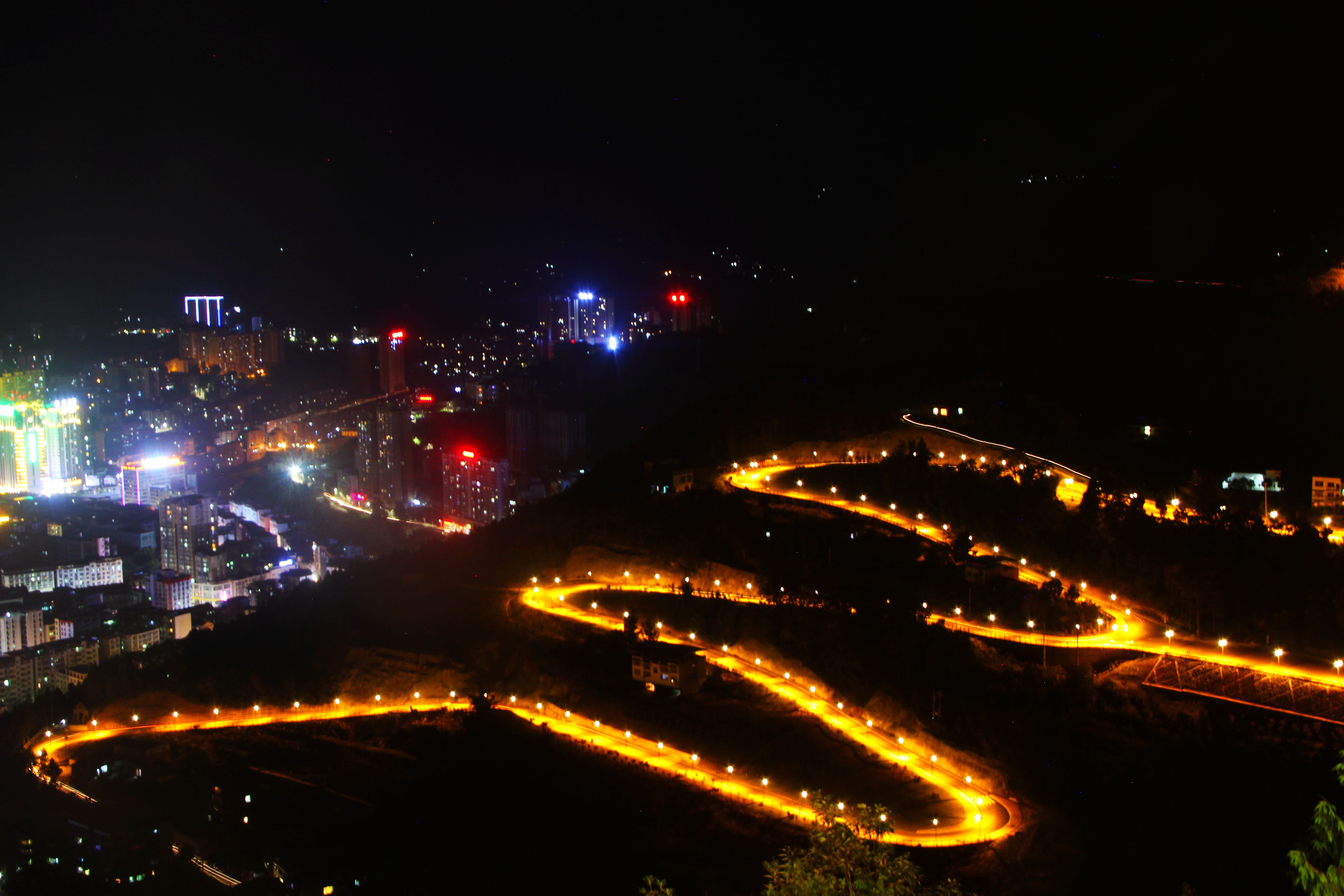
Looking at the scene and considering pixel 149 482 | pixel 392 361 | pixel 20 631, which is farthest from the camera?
pixel 392 361

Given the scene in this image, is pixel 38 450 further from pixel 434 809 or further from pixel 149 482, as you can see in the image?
pixel 434 809

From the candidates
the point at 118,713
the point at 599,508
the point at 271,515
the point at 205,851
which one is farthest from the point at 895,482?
the point at 271,515

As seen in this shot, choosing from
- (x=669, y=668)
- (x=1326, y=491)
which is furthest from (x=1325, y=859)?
(x=1326, y=491)

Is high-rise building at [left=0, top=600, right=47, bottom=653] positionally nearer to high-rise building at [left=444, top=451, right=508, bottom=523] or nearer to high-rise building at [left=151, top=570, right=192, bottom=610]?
high-rise building at [left=151, top=570, right=192, bottom=610]

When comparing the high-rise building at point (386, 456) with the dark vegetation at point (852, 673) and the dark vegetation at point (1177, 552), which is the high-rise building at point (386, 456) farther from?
the dark vegetation at point (1177, 552)

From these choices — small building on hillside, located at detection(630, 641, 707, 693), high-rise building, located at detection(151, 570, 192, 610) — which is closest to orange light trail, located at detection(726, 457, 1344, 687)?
small building on hillside, located at detection(630, 641, 707, 693)

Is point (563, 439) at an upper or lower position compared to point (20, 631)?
upper

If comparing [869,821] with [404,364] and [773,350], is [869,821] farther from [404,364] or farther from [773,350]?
[404,364]
